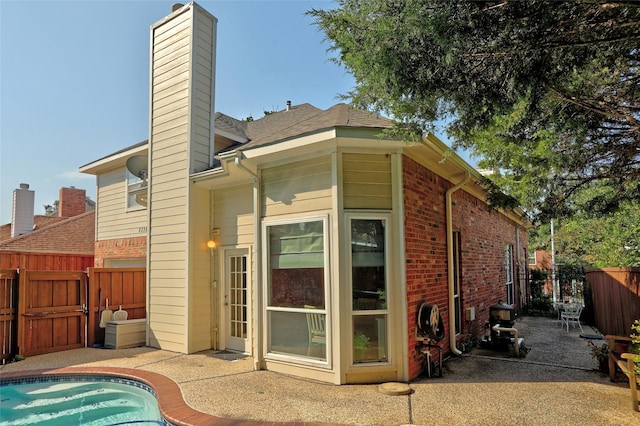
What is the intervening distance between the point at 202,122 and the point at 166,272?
3169 millimetres

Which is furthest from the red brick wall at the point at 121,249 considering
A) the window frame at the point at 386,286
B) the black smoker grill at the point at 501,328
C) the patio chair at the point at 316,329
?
the black smoker grill at the point at 501,328

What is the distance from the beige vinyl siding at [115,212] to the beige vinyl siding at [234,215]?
4042 mm

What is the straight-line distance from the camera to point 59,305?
8.18 meters

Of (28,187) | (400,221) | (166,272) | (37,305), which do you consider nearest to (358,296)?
(400,221)

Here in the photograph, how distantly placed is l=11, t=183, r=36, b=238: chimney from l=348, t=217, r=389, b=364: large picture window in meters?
17.0

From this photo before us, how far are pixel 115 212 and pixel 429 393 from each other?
33.7ft

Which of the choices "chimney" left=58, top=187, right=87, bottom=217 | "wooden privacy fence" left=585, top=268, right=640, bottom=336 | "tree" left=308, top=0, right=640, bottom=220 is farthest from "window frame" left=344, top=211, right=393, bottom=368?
"chimney" left=58, top=187, right=87, bottom=217

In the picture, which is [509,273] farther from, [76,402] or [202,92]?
[76,402]

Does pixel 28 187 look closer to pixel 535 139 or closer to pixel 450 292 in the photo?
pixel 450 292

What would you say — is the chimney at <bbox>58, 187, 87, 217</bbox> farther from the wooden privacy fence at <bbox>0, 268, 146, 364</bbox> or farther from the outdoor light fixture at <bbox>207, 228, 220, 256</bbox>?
the outdoor light fixture at <bbox>207, 228, 220, 256</bbox>

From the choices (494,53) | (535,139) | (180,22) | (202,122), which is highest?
(180,22)

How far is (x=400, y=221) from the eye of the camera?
567 cm

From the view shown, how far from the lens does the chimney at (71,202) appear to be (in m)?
19.5

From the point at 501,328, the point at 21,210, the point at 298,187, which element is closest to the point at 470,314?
the point at 501,328
